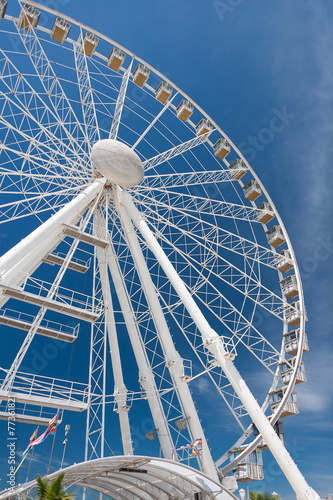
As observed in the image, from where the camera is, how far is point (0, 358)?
59.8m

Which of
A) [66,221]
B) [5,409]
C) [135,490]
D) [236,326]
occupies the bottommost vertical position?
[135,490]

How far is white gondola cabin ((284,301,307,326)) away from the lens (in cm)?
2584

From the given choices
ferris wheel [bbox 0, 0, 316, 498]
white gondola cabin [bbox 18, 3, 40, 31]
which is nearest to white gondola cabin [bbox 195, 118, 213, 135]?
ferris wheel [bbox 0, 0, 316, 498]

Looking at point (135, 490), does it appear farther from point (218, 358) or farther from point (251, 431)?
point (218, 358)

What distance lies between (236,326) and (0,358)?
46.2 meters

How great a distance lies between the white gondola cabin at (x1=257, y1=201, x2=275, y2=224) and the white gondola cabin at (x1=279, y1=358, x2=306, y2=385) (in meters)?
9.99

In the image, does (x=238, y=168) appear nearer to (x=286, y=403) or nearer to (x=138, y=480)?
(x=286, y=403)

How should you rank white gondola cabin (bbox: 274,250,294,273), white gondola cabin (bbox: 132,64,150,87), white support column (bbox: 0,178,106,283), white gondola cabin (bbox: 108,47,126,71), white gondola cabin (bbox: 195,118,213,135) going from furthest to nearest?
white gondola cabin (bbox: 195,118,213,135), white gondola cabin (bbox: 274,250,294,273), white gondola cabin (bbox: 132,64,150,87), white gondola cabin (bbox: 108,47,126,71), white support column (bbox: 0,178,106,283)

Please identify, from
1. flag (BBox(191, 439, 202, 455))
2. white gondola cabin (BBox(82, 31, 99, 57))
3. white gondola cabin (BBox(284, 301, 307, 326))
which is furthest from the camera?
white gondola cabin (BBox(284, 301, 307, 326))

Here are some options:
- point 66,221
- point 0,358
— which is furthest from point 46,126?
point 0,358

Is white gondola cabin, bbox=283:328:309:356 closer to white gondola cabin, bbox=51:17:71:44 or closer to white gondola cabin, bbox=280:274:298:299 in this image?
white gondola cabin, bbox=280:274:298:299

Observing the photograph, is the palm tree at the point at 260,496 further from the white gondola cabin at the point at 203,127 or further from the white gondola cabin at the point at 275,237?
the white gondola cabin at the point at 203,127

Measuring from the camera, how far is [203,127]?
2834cm

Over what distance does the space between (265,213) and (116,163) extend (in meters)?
12.0
